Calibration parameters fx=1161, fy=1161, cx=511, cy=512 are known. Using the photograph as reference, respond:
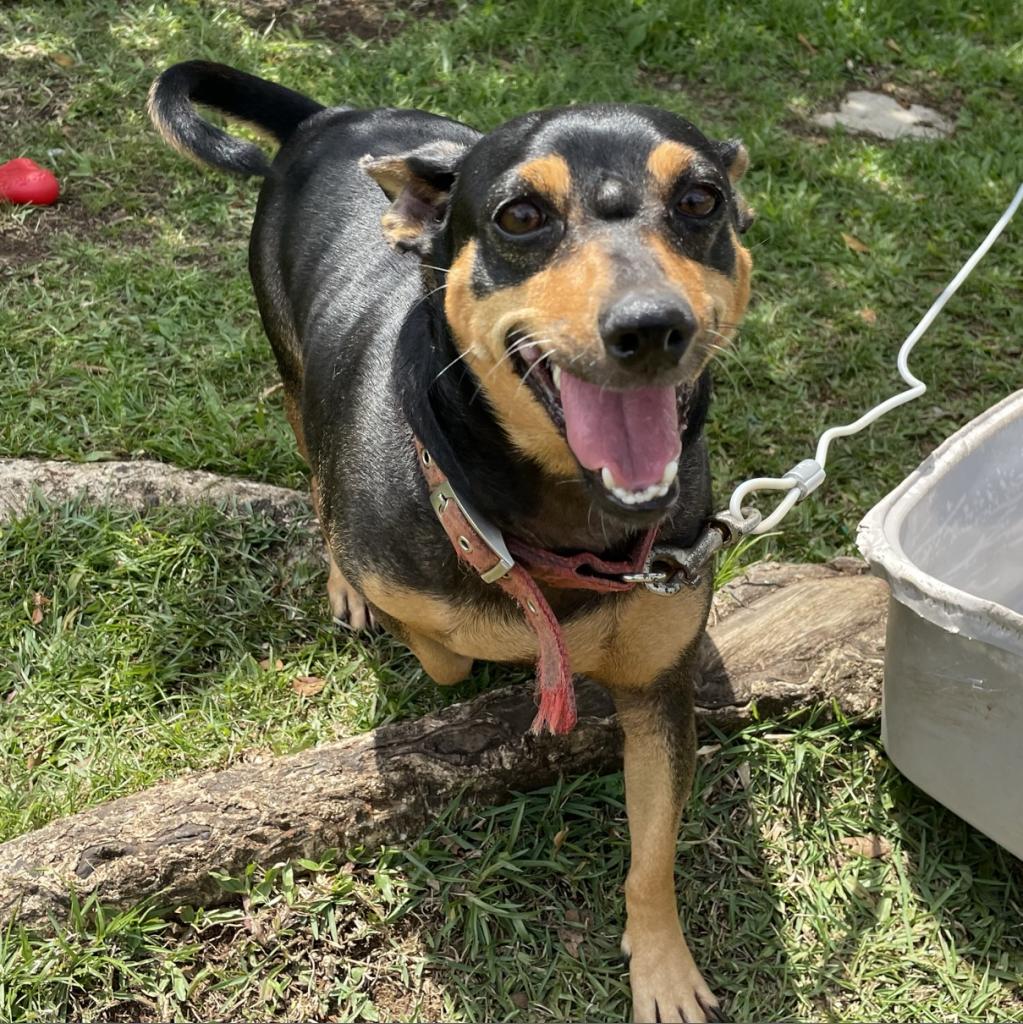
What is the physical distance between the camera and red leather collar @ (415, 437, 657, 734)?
254cm

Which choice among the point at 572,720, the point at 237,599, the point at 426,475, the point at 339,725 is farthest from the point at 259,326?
the point at 572,720

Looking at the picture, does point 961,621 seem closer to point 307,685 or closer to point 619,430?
point 619,430

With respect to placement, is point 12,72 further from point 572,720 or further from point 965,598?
point 965,598

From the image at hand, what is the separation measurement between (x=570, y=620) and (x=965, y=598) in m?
0.90

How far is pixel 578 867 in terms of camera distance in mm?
3113

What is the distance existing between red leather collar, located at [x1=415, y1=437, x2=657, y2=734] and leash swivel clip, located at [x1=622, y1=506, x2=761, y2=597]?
0.04 metres

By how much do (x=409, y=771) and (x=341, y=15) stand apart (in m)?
5.11

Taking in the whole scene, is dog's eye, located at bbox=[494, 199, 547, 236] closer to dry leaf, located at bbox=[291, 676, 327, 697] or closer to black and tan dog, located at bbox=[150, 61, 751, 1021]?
black and tan dog, located at bbox=[150, 61, 751, 1021]

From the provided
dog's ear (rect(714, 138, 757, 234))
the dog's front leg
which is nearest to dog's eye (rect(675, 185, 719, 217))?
dog's ear (rect(714, 138, 757, 234))

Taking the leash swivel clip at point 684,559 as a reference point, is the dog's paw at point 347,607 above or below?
below

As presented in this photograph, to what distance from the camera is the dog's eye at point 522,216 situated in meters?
2.42

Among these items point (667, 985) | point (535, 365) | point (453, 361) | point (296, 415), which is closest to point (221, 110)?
point (296, 415)

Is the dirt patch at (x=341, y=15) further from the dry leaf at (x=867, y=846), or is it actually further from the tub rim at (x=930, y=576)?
the dry leaf at (x=867, y=846)

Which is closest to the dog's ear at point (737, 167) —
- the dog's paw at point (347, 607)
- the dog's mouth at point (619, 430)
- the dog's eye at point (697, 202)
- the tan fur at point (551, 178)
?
the dog's eye at point (697, 202)
